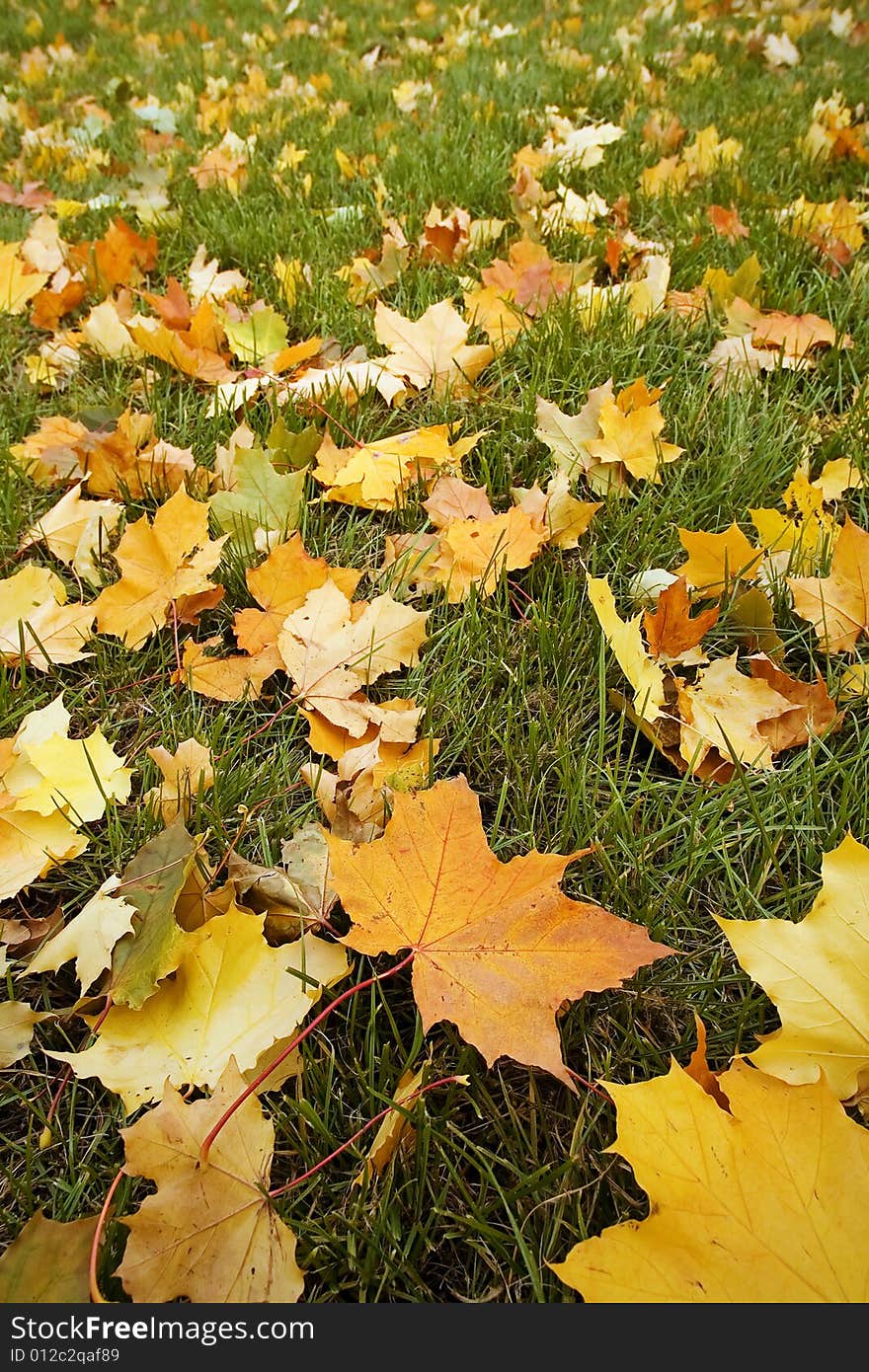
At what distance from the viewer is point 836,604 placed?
47.2 inches

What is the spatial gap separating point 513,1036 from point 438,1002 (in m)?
0.08

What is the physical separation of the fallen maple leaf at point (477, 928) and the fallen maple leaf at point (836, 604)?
65 cm

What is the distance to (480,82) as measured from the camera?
11.8 ft

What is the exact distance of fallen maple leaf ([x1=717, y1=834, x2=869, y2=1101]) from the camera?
0.74 m

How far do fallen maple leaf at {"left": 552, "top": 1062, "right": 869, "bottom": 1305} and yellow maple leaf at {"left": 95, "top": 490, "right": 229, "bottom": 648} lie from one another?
0.95 m

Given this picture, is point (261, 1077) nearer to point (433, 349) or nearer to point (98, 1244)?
point (98, 1244)

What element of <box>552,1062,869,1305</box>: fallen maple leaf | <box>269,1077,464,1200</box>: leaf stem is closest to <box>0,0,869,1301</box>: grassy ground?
<box>269,1077,464,1200</box>: leaf stem

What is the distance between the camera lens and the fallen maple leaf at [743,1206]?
23.5 inches

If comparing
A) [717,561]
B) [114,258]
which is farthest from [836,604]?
[114,258]

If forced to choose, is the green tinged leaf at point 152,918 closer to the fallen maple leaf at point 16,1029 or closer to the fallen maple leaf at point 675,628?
the fallen maple leaf at point 16,1029

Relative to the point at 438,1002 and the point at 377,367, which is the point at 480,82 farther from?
the point at 438,1002

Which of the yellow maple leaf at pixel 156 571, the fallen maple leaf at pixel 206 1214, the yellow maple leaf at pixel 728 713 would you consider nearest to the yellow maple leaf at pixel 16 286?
the yellow maple leaf at pixel 156 571

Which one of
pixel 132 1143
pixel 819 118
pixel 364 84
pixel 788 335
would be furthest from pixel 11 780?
pixel 364 84

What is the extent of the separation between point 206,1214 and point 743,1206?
43cm
